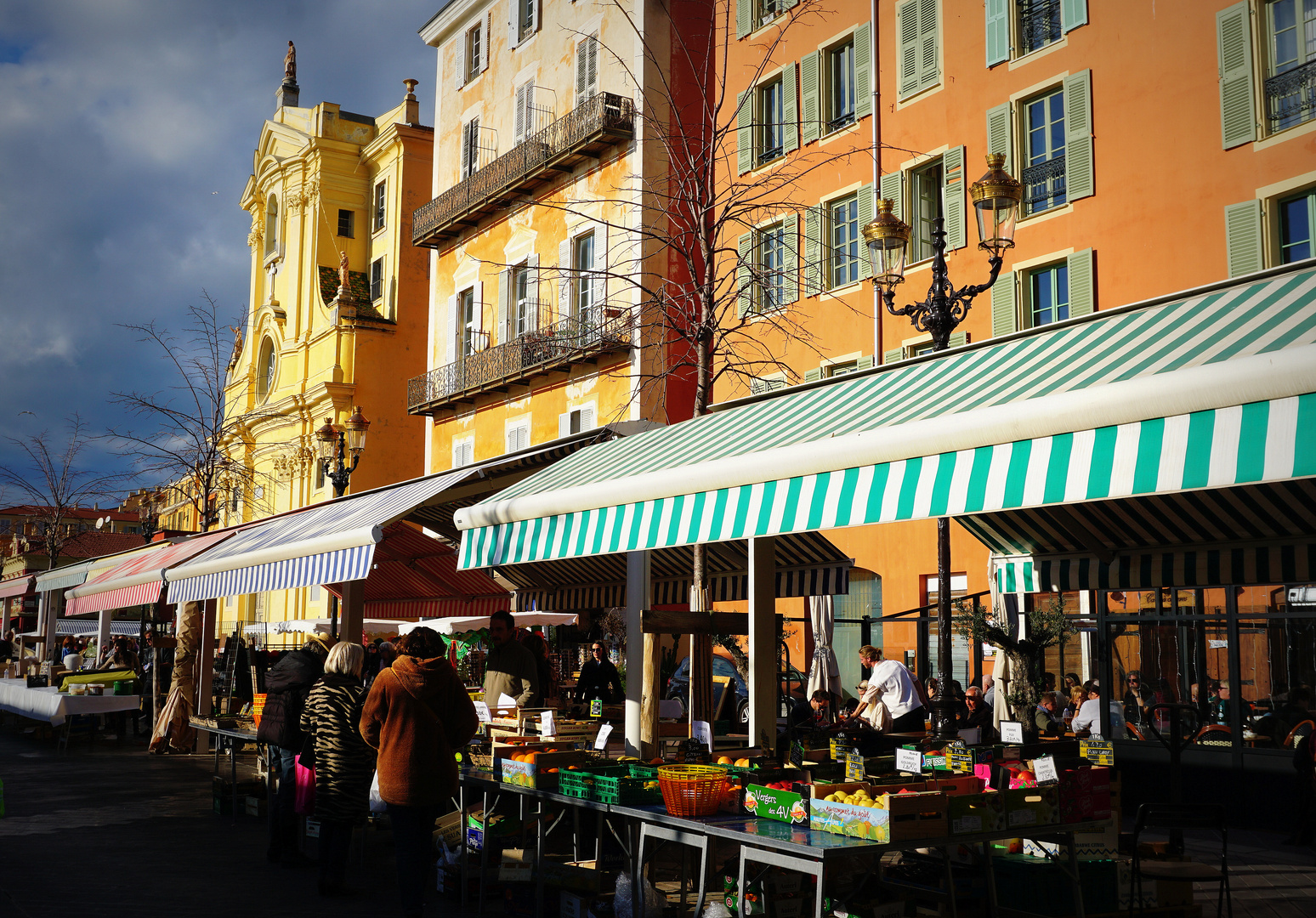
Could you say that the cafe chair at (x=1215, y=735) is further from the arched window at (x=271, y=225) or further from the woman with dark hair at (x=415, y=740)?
the arched window at (x=271, y=225)

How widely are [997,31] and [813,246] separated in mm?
4831

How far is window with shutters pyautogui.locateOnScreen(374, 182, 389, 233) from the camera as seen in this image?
4033 centimetres

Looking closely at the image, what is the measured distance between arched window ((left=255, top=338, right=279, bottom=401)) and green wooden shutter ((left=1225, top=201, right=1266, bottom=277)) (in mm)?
34842

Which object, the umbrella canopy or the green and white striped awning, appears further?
the umbrella canopy

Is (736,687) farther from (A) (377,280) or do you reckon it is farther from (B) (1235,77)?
(A) (377,280)

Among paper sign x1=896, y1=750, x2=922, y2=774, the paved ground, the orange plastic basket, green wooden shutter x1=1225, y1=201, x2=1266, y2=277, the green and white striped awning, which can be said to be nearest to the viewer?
the green and white striped awning

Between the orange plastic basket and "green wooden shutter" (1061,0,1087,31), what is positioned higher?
"green wooden shutter" (1061,0,1087,31)

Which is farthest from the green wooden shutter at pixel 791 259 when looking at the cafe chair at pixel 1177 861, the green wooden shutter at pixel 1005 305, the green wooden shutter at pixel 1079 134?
the cafe chair at pixel 1177 861

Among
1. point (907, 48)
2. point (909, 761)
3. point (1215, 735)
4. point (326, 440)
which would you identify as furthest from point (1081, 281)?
point (909, 761)

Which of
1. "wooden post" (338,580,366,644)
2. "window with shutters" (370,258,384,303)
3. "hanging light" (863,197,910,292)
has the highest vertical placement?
"window with shutters" (370,258,384,303)

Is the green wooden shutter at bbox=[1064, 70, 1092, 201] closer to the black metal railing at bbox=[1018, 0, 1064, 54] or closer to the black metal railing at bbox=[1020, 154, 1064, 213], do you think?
the black metal railing at bbox=[1020, 154, 1064, 213]

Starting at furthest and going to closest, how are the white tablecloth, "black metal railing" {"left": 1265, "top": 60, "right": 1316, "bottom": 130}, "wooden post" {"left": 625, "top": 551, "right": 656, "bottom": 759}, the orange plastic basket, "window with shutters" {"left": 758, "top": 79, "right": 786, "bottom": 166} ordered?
"window with shutters" {"left": 758, "top": 79, "right": 786, "bottom": 166}, the white tablecloth, "black metal railing" {"left": 1265, "top": 60, "right": 1316, "bottom": 130}, "wooden post" {"left": 625, "top": 551, "right": 656, "bottom": 759}, the orange plastic basket

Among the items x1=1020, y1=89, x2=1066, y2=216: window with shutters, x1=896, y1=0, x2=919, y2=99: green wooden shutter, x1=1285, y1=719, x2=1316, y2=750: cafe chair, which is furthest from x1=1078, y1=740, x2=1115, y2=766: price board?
x1=896, y1=0, x2=919, y2=99: green wooden shutter

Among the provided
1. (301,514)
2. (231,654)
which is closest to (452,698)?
(301,514)
